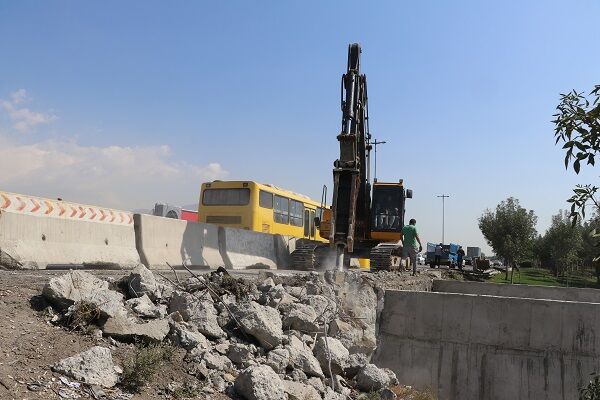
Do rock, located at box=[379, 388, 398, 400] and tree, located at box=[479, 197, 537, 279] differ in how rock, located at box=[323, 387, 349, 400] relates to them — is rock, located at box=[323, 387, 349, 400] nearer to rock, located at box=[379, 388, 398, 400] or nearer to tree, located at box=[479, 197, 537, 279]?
rock, located at box=[379, 388, 398, 400]

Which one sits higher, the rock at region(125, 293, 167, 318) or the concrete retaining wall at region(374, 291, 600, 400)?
the rock at region(125, 293, 167, 318)

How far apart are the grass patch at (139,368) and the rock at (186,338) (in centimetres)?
59

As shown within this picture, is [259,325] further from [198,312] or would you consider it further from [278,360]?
[198,312]

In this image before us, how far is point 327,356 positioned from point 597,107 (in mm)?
4491

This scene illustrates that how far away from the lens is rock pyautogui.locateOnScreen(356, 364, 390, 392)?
22.0ft

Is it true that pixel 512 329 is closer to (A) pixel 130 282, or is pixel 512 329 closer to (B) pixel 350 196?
(B) pixel 350 196

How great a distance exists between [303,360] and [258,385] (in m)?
1.29

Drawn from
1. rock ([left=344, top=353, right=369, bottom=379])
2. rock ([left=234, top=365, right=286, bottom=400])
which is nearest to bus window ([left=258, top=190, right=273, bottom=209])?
rock ([left=344, top=353, right=369, bottom=379])

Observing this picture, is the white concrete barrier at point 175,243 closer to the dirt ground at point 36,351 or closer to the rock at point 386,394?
the dirt ground at point 36,351

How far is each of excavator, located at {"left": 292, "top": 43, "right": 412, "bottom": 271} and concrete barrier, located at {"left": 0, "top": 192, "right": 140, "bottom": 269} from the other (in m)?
5.49

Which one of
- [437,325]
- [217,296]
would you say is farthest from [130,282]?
[437,325]

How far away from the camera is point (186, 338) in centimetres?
538

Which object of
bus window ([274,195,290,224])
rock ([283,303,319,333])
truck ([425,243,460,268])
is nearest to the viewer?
rock ([283,303,319,333])

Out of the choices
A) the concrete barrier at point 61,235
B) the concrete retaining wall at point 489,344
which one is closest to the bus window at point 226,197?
the concrete barrier at point 61,235
